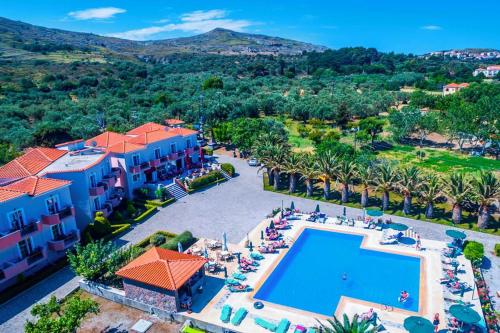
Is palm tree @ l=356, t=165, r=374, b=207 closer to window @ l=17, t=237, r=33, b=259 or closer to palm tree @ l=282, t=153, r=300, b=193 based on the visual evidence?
palm tree @ l=282, t=153, r=300, b=193

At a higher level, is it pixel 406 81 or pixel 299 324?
pixel 406 81

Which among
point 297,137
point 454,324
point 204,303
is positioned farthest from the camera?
point 297,137

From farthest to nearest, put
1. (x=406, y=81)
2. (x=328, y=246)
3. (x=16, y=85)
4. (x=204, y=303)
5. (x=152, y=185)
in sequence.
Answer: (x=406, y=81), (x=16, y=85), (x=152, y=185), (x=328, y=246), (x=204, y=303)

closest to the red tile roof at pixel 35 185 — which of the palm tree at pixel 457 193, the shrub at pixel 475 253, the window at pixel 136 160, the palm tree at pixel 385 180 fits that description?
the window at pixel 136 160

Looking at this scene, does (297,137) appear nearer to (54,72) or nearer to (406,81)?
(406,81)

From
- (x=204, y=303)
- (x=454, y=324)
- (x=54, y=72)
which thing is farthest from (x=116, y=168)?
(x=54, y=72)

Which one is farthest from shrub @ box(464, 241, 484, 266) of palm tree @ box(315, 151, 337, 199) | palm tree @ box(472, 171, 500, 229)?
palm tree @ box(315, 151, 337, 199)

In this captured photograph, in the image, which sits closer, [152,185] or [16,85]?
[152,185]

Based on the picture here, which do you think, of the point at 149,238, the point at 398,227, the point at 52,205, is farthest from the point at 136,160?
the point at 398,227
